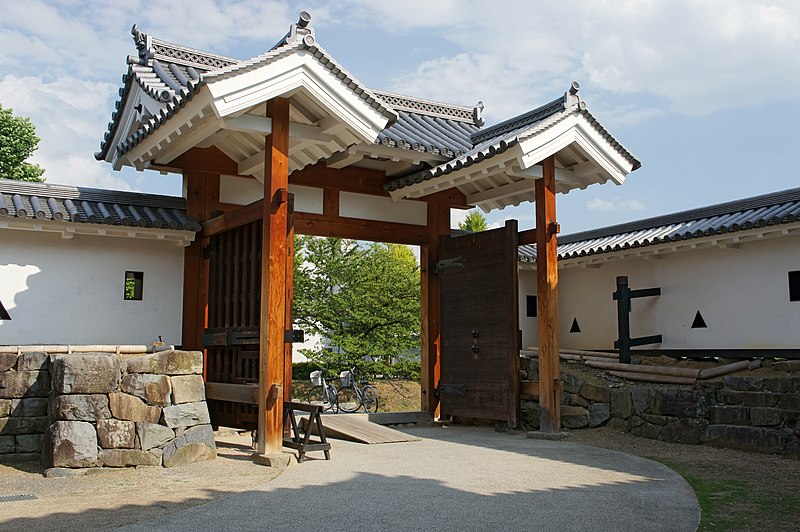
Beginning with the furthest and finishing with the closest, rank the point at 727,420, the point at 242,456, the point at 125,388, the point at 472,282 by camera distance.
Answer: the point at 472,282
the point at 727,420
the point at 242,456
the point at 125,388

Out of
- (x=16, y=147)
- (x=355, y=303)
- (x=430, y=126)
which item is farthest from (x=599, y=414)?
Result: (x=16, y=147)

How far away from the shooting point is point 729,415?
888 centimetres

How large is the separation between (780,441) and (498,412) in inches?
143

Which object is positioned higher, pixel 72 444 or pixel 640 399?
pixel 640 399

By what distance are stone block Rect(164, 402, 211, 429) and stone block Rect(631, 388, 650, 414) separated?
548 centimetres

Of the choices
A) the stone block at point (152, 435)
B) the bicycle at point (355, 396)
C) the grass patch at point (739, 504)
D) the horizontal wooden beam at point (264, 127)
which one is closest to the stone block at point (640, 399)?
the grass patch at point (739, 504)

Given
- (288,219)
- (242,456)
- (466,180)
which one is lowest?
(242,456)

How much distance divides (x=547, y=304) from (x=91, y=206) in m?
5.90

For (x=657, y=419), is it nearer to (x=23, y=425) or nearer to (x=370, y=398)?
(x=23, y=425)

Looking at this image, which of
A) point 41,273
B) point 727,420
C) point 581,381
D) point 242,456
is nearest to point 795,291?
point 727,420

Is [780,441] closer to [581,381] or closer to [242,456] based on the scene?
[581,381]

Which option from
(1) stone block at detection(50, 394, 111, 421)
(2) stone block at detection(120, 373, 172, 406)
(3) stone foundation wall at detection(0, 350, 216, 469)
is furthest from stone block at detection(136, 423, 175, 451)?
(1) stone block at detection(50, 394, 111, 421)

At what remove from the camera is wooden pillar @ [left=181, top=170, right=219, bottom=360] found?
A: 32.1 feet

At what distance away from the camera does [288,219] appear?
816cm
